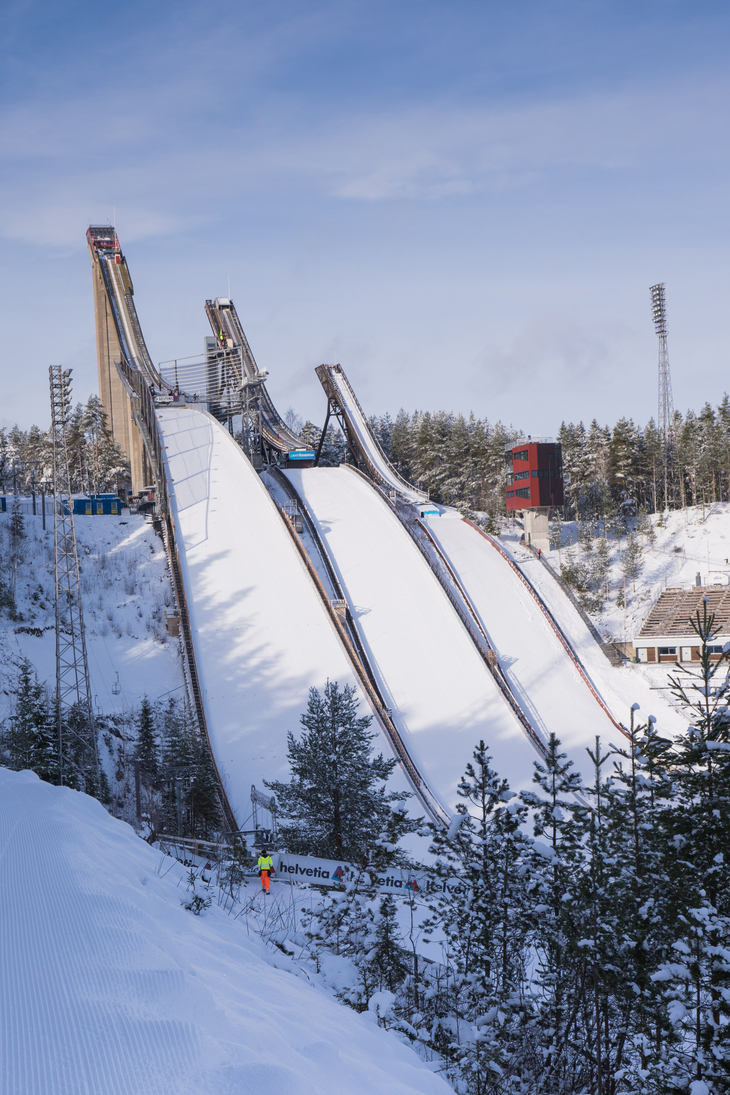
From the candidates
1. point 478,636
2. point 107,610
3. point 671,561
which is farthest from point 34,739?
point 671,561

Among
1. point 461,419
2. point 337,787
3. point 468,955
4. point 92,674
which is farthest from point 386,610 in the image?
point 461,419

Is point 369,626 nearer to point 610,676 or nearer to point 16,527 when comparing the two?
point 610,676

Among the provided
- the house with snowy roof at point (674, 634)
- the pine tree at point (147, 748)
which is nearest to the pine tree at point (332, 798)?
the pine tree at point (147, 748)

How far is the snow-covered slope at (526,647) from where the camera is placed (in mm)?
24688

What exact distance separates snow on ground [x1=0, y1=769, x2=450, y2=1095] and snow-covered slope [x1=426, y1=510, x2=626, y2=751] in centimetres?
1949

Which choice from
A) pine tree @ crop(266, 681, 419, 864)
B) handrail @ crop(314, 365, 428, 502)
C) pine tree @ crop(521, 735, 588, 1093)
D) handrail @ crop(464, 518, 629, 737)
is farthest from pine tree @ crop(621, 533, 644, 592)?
pine tree @ crop(521, 735, 588, 1093)

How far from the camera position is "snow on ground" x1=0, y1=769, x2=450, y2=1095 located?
2.76 m

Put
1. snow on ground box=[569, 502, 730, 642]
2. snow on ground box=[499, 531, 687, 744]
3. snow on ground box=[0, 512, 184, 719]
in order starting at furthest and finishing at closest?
snow on ground box=[569, 502, 730, 642] → snow on ground box=[499, 531, 687, 744] → snow on ground box=[0, 512, 184, 719]

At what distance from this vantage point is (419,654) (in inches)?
1027

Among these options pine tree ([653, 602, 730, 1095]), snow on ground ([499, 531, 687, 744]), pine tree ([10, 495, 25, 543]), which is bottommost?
snow on ground ([499, 531, 687, 744])

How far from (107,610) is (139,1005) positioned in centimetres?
2803

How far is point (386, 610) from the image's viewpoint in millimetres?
28500

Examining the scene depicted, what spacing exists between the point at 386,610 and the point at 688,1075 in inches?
896

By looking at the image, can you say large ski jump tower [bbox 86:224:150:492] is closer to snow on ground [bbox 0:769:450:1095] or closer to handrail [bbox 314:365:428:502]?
handrail [bbox 314:365:428:502]
